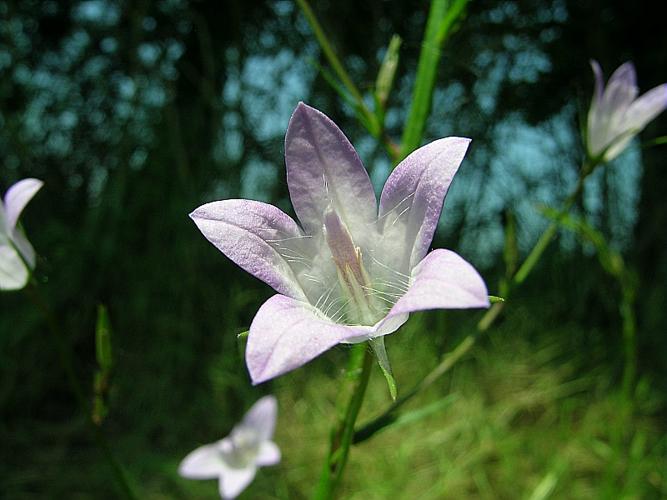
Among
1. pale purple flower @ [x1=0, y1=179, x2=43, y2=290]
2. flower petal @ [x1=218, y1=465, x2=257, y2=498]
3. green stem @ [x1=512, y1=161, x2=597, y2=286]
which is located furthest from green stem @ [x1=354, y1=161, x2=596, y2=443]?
flower petal @ [x1=218, y1=465, x2=257, y2=498]

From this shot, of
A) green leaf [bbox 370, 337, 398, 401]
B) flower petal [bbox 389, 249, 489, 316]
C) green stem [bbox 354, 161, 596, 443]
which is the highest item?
flower petal [bbox 389, 249, 489, 316]

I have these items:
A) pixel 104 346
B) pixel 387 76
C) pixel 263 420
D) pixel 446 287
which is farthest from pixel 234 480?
pixel 446 287

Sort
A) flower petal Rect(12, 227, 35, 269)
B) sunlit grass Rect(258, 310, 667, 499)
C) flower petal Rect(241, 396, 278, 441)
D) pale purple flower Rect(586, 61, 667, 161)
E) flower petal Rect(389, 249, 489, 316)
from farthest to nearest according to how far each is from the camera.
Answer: sunlit grass Rect(258, 310, 667, 499) → flower petal Rect(241, 396, 278, 441) → pale purple flower Rect(586, 61, 667, 161) → flower petal Rect(12, 227, 35, 269) → flower petal Rect(389, 249, 489, 316)

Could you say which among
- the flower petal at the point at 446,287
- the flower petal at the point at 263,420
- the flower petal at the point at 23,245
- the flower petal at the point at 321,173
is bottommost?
the flower petal at the point at 263,420

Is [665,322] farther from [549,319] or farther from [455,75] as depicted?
[455,75]

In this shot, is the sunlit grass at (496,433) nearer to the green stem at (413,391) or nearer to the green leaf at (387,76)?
the green stem at (413,391)

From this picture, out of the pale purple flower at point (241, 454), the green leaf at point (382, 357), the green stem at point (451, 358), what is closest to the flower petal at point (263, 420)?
the pale purple flower at point (241, 454)

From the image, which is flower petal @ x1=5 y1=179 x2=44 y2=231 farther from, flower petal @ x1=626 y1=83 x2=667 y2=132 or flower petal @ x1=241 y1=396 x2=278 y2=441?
flower petal @ x1=241 y1=396 x2=278 y2=441
